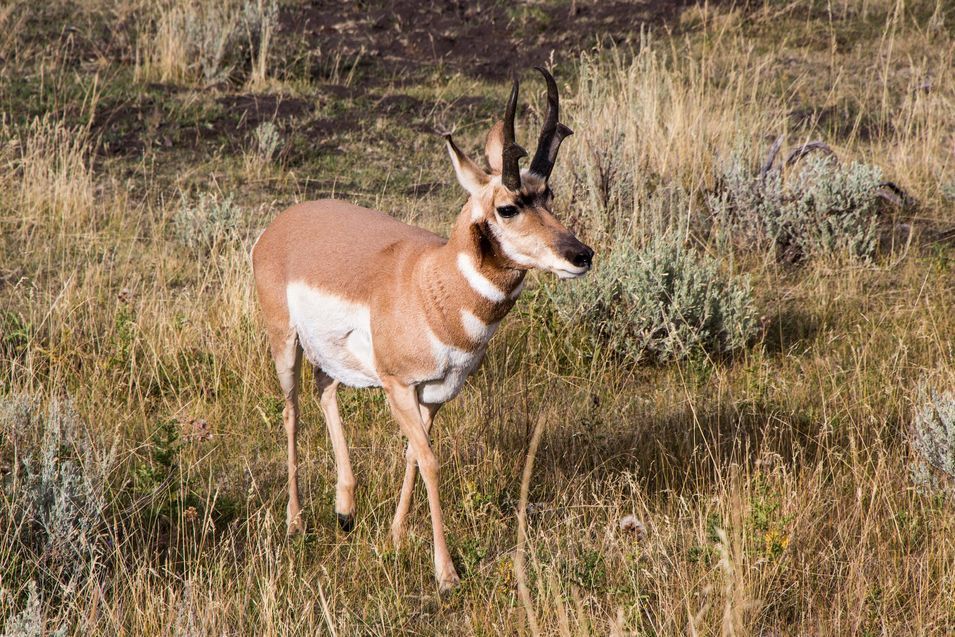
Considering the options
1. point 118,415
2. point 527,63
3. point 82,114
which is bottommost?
point 118,415

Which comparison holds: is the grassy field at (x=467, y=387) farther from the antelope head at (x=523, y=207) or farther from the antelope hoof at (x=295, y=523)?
the antelope head at (x=523, y=207)

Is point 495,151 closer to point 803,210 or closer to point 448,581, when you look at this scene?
point 448,581

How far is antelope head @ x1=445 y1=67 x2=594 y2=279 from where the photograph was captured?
143 inches

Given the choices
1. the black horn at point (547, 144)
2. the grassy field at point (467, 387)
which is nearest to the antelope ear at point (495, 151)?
the black horn at point (547, 144)

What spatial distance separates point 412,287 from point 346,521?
1223mm

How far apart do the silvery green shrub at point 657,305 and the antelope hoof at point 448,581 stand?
2326 mm

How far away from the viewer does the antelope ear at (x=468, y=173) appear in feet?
12.5

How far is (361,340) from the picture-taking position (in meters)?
4.35

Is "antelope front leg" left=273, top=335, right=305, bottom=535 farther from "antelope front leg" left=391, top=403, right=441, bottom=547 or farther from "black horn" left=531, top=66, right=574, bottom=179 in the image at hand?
"black horn" left=531, top=66, right=574, bottom=179

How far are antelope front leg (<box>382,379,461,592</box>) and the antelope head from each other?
715 mm

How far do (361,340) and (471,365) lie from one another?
0.52 metres

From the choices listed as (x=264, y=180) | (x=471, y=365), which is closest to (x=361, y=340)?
(x=471, y=365)

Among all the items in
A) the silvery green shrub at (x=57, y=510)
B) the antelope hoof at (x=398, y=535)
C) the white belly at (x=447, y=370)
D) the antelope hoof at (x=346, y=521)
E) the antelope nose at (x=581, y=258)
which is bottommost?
the antelope hoof at (x=346, y=521)

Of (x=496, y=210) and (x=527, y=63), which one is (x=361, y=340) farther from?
(x=527, y=63)
